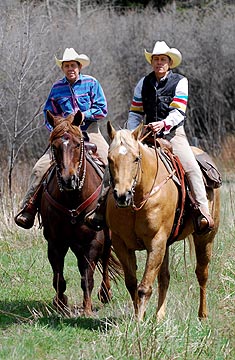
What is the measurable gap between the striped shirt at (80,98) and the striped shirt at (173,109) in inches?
29.5

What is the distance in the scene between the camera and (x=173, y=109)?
312 inches

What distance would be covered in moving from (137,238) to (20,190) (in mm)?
6509

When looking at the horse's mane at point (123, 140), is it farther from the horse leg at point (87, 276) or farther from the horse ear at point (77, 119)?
the horse leg at point (87, 276)

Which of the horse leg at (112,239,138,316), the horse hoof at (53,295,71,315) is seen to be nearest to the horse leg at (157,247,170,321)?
the horse leg at (112,239,138,316)

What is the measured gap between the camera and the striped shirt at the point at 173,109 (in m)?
7.79

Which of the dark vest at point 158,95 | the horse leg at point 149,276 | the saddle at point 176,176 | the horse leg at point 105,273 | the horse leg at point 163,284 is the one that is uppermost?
the dark vest at point 158,95

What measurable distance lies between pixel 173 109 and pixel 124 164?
155 centimetres

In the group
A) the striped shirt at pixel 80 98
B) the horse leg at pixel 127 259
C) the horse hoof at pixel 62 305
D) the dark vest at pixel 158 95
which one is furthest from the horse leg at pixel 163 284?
the striped shirt at pixel 80 98

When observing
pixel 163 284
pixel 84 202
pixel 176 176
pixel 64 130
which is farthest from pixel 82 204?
pixel 163 284

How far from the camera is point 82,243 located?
828 cm

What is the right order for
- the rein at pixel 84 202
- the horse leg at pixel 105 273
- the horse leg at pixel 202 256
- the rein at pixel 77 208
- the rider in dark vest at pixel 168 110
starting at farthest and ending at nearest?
1. the horse leg at pixel 105 273
2. the horse leg at pixel 202 256
3. the rein at pixel 77 208
4. the rein at pixel 84 202
5. the rider in dark vest at pixel 168 110

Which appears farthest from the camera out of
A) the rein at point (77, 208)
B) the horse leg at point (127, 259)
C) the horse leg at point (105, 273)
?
the horse leg at point (105, 273)

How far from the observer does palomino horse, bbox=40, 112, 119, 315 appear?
26.2 ft

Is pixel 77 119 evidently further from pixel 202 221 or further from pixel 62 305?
pixel 62 305
